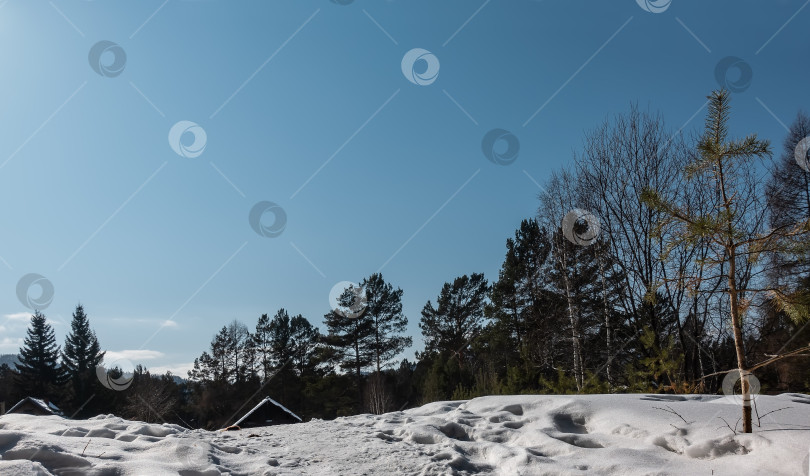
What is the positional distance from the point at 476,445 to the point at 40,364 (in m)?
51.4

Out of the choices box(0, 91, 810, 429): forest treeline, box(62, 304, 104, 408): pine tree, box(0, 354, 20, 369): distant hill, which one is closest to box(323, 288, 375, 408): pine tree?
box(0, 91, 810, 429): forest treeline

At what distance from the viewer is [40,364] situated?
4178cm

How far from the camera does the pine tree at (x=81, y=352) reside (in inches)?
1597

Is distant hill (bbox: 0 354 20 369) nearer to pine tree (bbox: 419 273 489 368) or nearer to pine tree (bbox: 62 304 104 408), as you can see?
pine tree (bbox: 62 304 104 408)

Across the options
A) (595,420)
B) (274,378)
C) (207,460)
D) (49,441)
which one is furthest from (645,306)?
(274,378)

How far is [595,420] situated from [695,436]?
3.00 ft

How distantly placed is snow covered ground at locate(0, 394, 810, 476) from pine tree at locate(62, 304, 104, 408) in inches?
1759

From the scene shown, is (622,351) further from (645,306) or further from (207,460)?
(207,460)

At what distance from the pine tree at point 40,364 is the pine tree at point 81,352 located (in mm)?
938

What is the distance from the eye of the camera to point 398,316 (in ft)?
111

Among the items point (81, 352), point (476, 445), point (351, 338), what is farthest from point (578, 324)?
point (81, 352)

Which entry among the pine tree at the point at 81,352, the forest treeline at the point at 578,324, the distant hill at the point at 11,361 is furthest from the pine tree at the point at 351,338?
the distant hill at the point at 11,361

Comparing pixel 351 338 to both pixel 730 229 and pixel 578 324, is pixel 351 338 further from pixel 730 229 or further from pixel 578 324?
pixel 730 229

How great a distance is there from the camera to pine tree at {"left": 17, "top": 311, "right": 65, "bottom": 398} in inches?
1594
